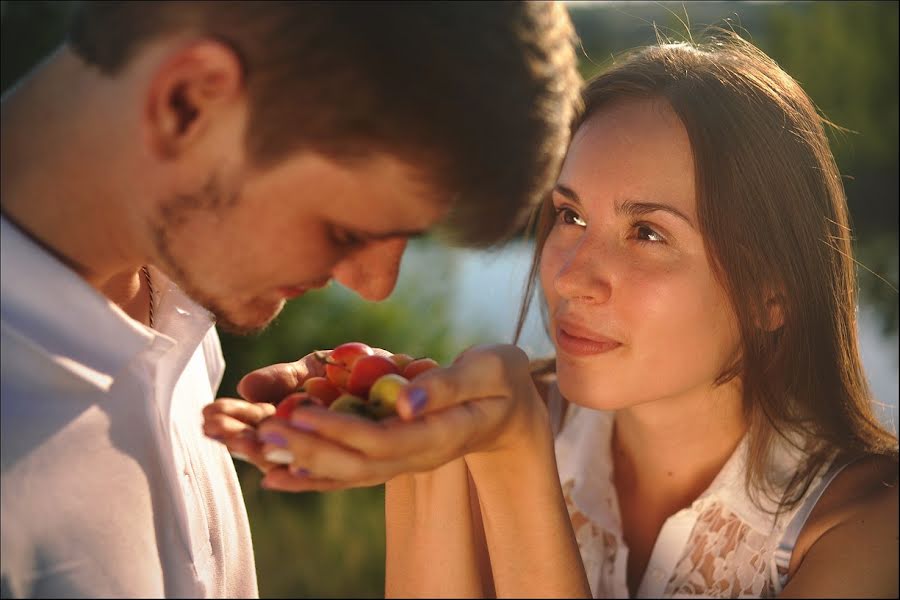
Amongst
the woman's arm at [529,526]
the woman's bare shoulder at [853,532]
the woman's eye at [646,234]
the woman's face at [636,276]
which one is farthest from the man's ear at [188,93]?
the woman's bare shoulder at [853,532]

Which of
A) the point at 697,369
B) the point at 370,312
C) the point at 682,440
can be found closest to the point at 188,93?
the point at 697,369

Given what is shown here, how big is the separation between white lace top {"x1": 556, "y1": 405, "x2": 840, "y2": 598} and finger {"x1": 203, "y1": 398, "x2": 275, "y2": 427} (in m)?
1.44

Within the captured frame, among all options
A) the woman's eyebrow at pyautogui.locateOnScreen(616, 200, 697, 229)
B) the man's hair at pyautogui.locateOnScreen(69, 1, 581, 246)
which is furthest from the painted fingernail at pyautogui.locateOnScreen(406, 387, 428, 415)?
the woman's eyebrow at pyautogui.locateOnScreen(616, 200, 697, 229)

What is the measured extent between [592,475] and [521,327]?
0.52 m

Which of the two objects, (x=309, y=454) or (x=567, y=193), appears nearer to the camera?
(x=309, y=454)

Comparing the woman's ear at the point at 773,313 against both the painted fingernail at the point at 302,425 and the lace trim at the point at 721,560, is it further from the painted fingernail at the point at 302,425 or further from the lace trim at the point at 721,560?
the painted fingernail at the point at 302,425

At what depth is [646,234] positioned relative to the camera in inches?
102

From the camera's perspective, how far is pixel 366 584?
4445 millimetres

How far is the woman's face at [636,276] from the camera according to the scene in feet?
8.19

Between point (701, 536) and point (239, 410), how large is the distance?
5.19 feet

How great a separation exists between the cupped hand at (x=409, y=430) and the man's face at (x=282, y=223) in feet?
0.81

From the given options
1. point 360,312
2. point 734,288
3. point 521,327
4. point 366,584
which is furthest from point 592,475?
point 360,312

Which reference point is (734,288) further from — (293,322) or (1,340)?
(293,322)

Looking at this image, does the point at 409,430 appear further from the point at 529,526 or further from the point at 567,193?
the point at 567,193
